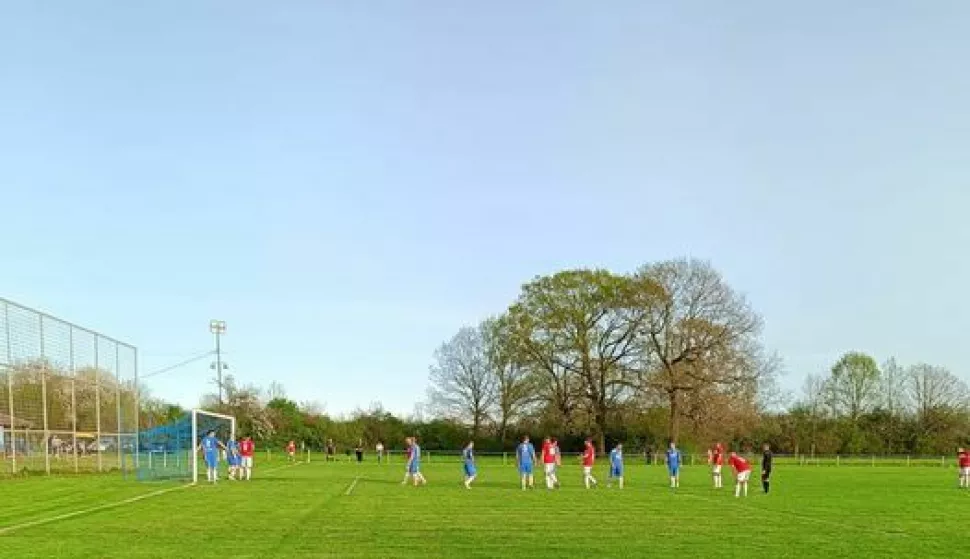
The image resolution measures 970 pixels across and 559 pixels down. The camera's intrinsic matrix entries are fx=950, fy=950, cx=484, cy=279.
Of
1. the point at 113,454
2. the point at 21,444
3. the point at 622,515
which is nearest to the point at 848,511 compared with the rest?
the point at 622,515

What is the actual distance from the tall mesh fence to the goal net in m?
0.84

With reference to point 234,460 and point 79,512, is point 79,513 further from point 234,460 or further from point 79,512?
point 234,460

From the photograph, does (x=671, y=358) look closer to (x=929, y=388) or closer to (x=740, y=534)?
(x=929, y=388)

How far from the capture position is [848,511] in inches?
949

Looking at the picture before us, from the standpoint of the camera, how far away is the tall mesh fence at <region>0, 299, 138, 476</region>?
1453 inches

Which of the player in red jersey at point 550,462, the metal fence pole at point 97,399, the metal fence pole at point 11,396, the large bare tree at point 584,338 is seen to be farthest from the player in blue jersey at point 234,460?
the large bare tree at point 584,338

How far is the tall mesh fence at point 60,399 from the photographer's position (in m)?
36.9

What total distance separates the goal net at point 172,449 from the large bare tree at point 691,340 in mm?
34839

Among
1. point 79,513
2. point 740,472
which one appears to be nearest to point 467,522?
point 79,513

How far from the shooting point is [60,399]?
42.1 metres

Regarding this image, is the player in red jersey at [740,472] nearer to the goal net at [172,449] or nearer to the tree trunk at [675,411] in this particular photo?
the goal net at [172,449]

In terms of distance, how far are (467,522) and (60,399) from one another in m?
28.4

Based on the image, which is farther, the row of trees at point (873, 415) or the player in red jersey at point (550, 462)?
the row of trees at point (873, 415)

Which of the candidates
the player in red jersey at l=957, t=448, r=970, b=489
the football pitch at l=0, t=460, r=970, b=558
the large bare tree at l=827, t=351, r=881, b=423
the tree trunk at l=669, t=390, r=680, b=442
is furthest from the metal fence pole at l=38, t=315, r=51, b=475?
the large bare tree at l=827, t=351, r=881, b=423
